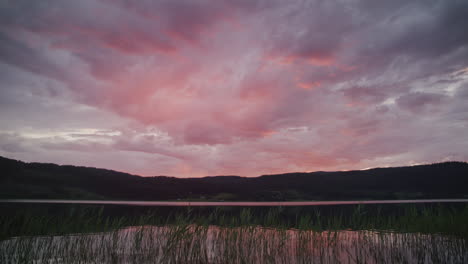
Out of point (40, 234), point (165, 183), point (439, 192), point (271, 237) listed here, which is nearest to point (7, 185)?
point (165, 183)

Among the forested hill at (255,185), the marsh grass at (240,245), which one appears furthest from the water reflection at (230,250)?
the forested hill at (255,185)

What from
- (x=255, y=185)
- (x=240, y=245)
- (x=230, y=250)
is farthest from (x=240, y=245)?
(x=255, y=185)

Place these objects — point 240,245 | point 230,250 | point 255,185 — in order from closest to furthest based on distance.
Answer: point 230,250 → point 240,245 → point 255,185

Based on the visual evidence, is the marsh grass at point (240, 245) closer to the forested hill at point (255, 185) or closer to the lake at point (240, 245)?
the lake at point (240, 245)

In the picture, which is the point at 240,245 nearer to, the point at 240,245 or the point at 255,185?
the point at 240,245

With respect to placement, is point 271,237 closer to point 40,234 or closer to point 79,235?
point 79,235

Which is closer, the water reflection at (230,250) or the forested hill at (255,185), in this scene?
the water reflection at (230,250)

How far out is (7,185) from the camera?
4245 inches

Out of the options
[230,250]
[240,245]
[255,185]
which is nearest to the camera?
[230,250]

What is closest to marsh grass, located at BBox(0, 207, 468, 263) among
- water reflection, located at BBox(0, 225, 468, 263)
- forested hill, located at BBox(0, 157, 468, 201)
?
water reflection, located at BBox(0, 225, 468, 263)

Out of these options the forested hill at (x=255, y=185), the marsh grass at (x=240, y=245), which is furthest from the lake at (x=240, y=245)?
the forested hill at (x=255, y=185)

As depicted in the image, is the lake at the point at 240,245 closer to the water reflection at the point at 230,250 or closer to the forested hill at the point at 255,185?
the water reflection at the point at 230,250

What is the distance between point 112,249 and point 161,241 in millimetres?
2143

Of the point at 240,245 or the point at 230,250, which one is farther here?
the point at 240,245
